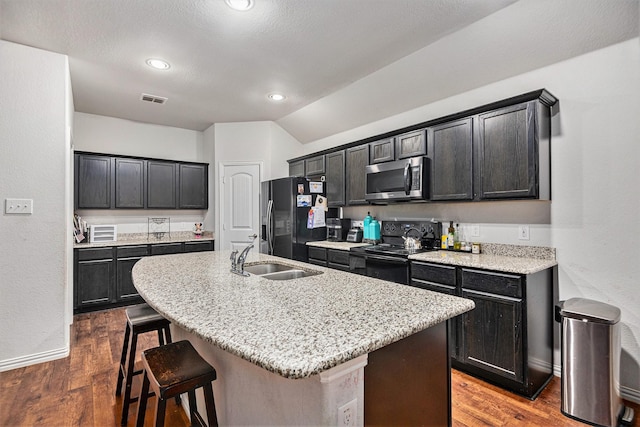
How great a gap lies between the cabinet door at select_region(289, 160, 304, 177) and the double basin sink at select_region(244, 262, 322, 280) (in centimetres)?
242

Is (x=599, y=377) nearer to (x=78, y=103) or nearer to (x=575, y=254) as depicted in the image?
(x=575, y=254)

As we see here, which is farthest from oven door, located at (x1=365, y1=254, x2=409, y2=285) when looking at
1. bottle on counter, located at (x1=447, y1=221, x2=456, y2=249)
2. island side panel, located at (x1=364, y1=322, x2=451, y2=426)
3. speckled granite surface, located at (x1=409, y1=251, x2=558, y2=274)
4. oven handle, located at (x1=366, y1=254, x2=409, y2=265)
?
island side panel, located at (x1=364, y1=322, x2=451, y2=426)

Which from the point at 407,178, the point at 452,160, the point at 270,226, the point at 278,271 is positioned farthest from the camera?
the point at 270,226

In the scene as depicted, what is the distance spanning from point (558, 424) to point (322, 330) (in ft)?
6.10

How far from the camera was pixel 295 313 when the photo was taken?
1.17 m

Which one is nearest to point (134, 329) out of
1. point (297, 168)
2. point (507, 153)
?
point (507, 153)

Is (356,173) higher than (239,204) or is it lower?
higher

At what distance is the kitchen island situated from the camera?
909 mm

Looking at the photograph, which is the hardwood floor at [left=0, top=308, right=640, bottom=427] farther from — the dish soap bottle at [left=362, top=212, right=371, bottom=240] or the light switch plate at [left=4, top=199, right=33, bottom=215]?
Result: the dish soap bottle at [left=362, top=212, right=371, bottom=240]

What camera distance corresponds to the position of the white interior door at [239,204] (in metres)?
4.78

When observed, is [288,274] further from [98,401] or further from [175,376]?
[98,401]

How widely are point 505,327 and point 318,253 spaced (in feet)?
7.10

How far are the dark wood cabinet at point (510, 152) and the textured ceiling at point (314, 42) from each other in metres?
0.48

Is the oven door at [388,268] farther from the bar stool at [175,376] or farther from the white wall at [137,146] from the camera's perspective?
the white wall at [137,146]
